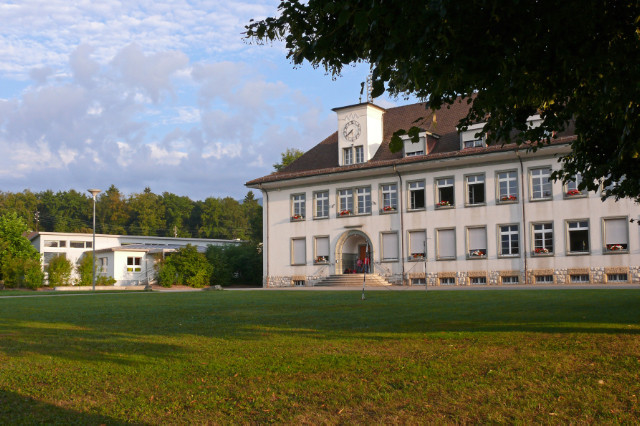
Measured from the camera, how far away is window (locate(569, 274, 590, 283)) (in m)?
32.3

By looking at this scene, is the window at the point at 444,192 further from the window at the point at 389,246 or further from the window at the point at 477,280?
the window at the point at 477,280

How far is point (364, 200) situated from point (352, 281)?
522cm

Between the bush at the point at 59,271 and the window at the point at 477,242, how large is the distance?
26.5 metres

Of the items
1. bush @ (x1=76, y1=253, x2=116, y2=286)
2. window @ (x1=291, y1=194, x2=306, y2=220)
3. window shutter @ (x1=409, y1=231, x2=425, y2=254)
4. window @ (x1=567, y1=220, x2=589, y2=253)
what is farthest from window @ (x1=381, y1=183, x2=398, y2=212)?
bush @ (x1=76, y1=253, x2=116, y2=286)

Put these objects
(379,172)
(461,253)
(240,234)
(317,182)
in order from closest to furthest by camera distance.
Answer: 1. (461,253)
2. (379,172)
3. (317,182)
4. (240,234)

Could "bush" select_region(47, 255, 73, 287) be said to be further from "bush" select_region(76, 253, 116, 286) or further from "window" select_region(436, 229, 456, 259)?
"window" select_region(436, 229, 456, 259)

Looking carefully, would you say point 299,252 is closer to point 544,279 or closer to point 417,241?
point 417,241

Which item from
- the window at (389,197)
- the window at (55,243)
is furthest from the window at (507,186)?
the window at (55,243)

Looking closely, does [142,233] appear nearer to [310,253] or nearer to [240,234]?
[240,234]

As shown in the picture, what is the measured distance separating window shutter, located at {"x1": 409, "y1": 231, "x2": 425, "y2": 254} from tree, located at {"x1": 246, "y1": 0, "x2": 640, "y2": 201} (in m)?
30.3

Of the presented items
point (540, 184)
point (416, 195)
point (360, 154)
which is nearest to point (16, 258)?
point (360, 154)

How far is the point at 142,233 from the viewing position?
92.2 metres

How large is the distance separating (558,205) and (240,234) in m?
71.4

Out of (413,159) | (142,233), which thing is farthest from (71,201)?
(413,159)
